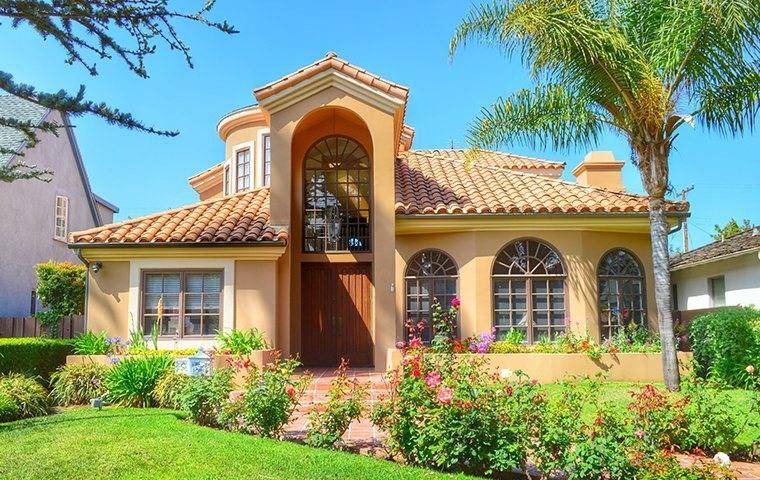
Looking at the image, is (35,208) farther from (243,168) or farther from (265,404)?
(265,404)

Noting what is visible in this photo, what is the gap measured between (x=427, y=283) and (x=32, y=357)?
865cm

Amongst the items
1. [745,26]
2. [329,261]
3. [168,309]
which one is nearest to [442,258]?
[329,261]

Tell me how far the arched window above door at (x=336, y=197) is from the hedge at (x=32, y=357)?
610 cm

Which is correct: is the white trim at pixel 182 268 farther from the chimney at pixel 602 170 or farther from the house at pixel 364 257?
the chimney at pixel 602 170

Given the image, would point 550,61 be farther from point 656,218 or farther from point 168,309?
point 168,309

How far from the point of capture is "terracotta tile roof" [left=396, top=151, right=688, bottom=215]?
14445 mm

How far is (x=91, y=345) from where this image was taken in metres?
13.6

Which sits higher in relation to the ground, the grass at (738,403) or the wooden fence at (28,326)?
the wooden fence at (28,326)

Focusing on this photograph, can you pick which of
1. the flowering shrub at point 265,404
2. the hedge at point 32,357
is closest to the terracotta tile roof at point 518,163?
the hedge at point 32,357

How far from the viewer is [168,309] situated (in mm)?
14430

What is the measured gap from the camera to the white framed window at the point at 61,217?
24344 mm

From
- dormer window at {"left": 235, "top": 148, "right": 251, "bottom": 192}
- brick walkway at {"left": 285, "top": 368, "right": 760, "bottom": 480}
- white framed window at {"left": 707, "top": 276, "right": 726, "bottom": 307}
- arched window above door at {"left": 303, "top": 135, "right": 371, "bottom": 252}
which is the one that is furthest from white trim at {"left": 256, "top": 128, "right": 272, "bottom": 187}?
white framed window at {"left": 707, "top": 276, "right": 726, "bottom": 307}

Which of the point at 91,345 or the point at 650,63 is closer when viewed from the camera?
the point at 650,63

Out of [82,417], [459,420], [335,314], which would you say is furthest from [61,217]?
[459,420]
